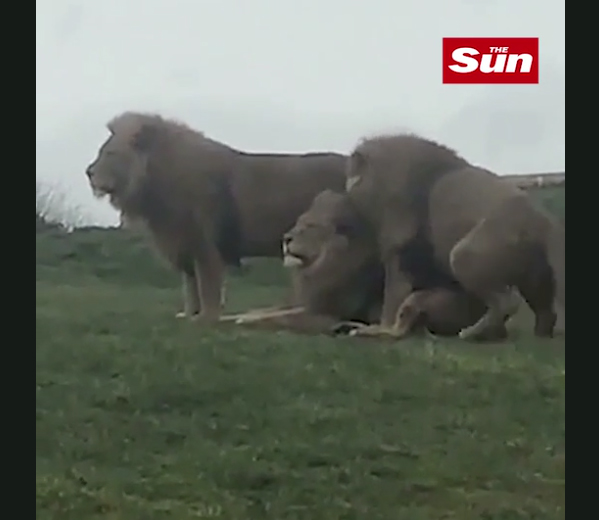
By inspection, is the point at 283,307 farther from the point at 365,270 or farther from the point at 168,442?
the point at 168,442

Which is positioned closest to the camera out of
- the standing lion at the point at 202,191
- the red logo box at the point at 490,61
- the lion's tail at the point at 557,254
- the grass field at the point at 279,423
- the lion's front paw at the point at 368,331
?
the grass field at the point at 279,423

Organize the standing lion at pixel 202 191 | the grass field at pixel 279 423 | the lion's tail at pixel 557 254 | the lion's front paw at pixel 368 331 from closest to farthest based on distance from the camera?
the grass field at pixel 279 423 → the lion's tail at pixel 557 254 → the lion's front paw at pixel 368 331 → the standing lion at pixel 202 191

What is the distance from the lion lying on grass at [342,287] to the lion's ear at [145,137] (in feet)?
1.22

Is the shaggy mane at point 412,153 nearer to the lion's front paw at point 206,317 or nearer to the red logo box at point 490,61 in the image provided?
the red logo box at point 490,61

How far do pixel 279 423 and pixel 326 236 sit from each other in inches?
27.6

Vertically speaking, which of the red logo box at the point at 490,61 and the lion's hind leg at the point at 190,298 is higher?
the red logo box at the point at 490,61

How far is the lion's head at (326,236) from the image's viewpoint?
8.64 feet

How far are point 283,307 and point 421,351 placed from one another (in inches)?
16.2

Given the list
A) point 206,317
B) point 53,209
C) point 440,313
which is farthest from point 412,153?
point 53,209

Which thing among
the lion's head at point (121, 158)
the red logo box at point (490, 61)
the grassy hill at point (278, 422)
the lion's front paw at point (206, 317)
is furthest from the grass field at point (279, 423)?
the red logo box at point (490, 61)

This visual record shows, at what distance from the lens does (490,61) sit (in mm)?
2283

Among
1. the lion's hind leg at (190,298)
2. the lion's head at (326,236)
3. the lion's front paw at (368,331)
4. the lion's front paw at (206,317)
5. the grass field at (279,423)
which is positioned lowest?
the grass field at (279,423)

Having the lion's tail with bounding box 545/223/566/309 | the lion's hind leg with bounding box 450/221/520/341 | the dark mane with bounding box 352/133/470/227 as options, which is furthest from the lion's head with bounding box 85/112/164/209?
the lion's tail with bounding box 545/223/566/309

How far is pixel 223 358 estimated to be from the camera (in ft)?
7.25
